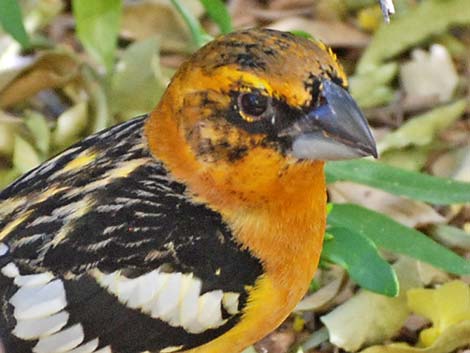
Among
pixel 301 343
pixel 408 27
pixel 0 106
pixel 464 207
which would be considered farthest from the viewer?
pixel 408 27

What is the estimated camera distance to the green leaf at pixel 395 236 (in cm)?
277

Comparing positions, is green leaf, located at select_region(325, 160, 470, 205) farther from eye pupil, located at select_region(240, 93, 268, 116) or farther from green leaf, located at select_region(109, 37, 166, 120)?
eye pupil, located at select_region(240, 93, 268, 116)

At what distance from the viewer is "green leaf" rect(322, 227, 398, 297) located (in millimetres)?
2662

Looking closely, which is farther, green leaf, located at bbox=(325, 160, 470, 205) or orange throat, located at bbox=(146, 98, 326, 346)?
green leaf, located at bbox=(325, 160, 470, 205)

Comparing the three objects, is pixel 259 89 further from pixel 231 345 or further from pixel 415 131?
pixel 415 131

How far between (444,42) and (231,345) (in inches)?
66.9

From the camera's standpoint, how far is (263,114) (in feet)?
6.91

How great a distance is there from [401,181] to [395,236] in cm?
16

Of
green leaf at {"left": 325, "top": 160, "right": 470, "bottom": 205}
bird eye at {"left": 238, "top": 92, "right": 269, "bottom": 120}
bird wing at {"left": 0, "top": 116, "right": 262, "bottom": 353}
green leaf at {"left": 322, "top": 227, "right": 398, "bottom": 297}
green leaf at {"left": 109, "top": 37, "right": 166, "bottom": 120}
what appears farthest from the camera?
green leaf at {"left": 109, "top": 37, "right": 166, "bottom": 120}

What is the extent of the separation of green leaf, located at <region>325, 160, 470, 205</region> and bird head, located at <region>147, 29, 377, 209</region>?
684 mm

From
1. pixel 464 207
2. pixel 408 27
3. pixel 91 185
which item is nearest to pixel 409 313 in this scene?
pixel 464 207

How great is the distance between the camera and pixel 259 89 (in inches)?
82.5

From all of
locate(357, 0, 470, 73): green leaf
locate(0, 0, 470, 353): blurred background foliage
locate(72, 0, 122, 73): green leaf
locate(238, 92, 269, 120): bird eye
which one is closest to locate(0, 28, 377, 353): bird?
locate(238, 92, 269, 120): bird eye

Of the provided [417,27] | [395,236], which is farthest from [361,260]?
[417,27]
